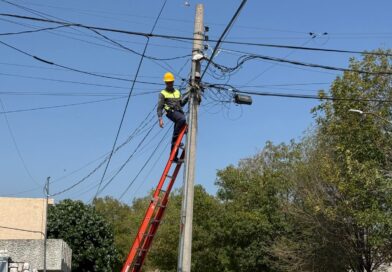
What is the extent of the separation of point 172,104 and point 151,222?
2765mm

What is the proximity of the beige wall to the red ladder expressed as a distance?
21.6 m

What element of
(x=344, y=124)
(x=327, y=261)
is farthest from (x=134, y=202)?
(x=344, y=124)

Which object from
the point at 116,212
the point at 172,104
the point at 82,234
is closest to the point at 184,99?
the point at 172,104

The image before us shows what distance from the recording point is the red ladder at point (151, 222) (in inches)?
541

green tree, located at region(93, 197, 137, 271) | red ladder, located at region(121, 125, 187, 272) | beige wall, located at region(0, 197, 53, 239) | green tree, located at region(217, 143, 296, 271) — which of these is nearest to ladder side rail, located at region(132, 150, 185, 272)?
red ladder, located at region(121, 125, 187, 272)

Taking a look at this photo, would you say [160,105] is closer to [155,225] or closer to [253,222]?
[155,225]

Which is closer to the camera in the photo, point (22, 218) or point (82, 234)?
point (82, 234)

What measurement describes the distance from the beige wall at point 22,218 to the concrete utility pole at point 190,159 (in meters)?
22.8

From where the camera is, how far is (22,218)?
3525cm

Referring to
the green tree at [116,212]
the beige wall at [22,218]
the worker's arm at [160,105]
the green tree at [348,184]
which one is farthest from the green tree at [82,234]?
the green tree at [116,212]

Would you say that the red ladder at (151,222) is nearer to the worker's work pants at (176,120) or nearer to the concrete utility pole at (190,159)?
the worker's work pants at (176,120)

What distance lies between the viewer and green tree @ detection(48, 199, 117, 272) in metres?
34.1

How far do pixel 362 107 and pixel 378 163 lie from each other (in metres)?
2.94

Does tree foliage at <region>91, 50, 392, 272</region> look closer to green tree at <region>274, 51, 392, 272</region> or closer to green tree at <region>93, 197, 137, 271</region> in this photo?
green tree at <region>274, 51, 392, 272</region>
